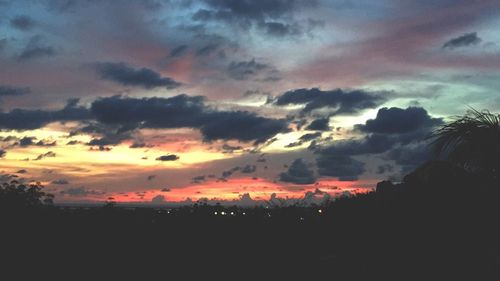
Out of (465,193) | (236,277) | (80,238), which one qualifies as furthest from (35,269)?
(465,193)

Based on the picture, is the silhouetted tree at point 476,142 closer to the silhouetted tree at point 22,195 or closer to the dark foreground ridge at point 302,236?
the dark foreground ridge at point 302,236

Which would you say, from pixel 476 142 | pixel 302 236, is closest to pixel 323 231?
pixel 302 236

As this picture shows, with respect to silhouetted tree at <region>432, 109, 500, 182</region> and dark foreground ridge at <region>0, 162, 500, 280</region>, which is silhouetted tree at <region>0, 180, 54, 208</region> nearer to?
dark foreground ridge at <region>0, 162, 500, 280</region>

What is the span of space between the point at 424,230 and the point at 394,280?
1208 millimetres

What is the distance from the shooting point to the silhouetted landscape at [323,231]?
11008 mm

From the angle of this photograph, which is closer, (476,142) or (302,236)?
(476,142)

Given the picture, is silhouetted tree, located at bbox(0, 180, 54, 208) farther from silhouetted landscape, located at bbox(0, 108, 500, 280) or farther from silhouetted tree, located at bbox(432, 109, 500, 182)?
silhouetted tree, located at bbox(432, 109, 500, 182)

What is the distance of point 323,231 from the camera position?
1509cm

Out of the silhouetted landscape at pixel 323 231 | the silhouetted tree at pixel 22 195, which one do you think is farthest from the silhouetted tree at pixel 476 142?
the silhouetted tree at pixel 22 195

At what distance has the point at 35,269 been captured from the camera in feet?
41.8

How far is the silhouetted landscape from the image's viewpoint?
1101 centimetres

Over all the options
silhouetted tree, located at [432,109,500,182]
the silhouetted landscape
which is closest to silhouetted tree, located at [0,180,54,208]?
the silhouetted landscape

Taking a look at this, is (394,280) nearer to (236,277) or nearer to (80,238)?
(236,277)

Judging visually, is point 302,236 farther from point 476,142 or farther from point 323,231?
point 476,142
